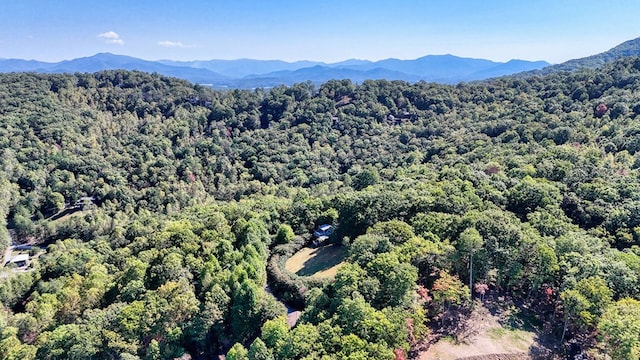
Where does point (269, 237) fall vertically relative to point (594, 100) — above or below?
below

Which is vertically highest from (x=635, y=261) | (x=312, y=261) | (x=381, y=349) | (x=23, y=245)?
(x=635, y=261)

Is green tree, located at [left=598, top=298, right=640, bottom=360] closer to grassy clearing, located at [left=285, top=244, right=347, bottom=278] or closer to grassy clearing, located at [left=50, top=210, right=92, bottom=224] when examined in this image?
grassy clearing, located at [left=285, top=244, right=347, bottom=278]

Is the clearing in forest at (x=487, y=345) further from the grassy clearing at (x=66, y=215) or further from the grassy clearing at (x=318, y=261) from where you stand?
the grassy clearing at (x=66, y=215)

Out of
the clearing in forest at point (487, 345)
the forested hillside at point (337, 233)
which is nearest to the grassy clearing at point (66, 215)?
the forested hillside at point (337, 233)

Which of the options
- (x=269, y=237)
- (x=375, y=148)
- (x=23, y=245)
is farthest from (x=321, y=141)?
(x=23, y=245)

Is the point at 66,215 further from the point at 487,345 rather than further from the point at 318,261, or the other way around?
the point at 487,345

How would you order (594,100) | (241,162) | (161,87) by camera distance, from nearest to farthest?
(594,100) → (241,162) → (161,87)

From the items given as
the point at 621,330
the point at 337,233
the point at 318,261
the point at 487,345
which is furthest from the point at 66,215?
the point at 621,330

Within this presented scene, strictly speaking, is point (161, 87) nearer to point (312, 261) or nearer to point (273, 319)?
point (312, 261)
